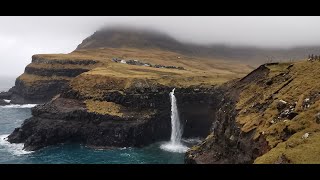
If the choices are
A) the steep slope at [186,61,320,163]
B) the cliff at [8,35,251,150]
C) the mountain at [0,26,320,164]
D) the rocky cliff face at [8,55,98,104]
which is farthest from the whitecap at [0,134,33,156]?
the rocky cliff face at [8,55,98,104]

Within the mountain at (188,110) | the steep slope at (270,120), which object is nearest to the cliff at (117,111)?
the mountain at (188,110)

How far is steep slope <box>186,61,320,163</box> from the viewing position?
1540 inches

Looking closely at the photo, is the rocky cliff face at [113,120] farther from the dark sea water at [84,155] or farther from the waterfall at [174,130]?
the dark sea water at [84,155]

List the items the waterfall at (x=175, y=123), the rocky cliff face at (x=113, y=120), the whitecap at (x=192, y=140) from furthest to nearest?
1. the waterfall at (x=175, y=123)
2. the whitecap at (x=192, y=140)
3. the rocky cliff face at (x=113, y=120)

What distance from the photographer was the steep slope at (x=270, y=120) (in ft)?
128

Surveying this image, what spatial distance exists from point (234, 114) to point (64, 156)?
48485mm

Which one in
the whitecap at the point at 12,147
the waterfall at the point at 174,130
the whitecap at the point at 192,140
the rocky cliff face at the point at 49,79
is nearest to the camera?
the whitecap at the point at 12,147

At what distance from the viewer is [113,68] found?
160 m

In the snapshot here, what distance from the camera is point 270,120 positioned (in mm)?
51125

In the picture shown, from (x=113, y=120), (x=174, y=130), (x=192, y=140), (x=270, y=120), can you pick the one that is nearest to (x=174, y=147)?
(x=192, y=140)

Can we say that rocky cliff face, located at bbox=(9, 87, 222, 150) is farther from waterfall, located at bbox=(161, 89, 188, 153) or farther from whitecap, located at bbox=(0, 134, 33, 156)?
whitecap, located at bbox=(0, 134, 33, 156)

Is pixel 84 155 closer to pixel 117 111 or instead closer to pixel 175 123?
pixel 117 111
